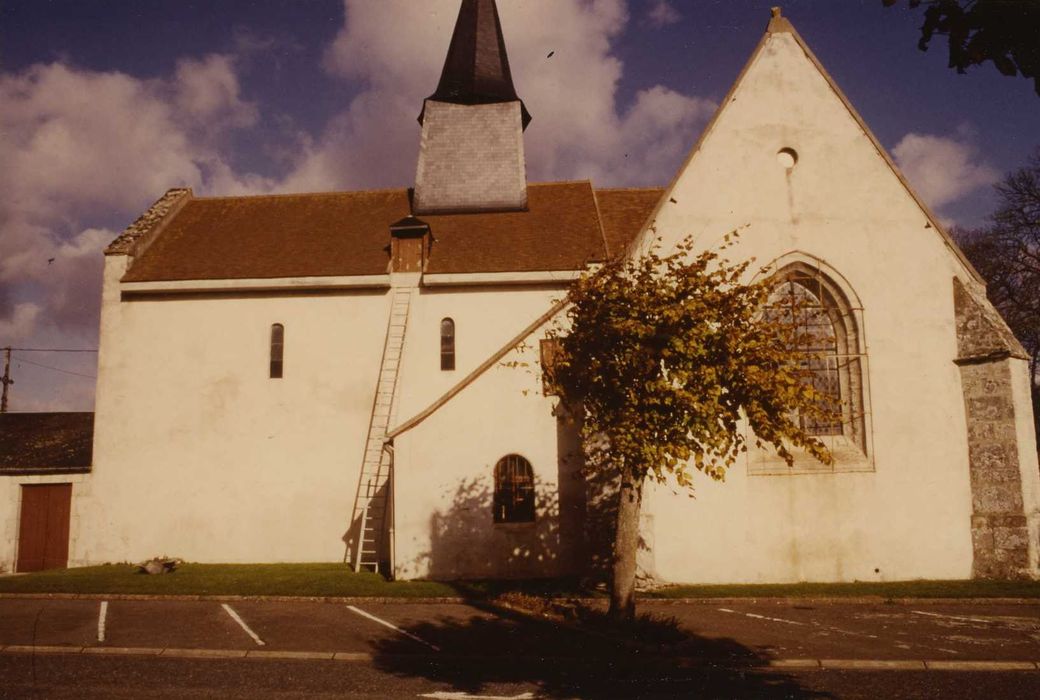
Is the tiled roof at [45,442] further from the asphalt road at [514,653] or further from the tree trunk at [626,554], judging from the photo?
the tree trunk at [626,554]

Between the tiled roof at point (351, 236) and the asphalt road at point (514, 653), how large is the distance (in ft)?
32.9

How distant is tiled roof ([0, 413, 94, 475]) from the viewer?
62.4 ft

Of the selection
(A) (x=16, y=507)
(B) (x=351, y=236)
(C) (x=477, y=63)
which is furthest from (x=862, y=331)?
(A) (x=16, y=507)

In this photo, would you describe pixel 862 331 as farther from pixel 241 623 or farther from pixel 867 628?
pixel 241 623

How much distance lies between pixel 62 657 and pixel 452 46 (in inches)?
887

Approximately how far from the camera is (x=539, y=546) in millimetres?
14812

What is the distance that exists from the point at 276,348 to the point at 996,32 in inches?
727

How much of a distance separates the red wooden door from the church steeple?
43.6 ft

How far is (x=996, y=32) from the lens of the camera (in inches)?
123

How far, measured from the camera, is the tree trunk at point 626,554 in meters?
9.37

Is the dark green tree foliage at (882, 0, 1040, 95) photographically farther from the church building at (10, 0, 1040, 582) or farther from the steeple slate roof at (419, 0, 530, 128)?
the steeple slate roof at (419, 0, 530, 128)

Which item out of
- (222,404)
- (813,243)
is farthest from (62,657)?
(813,243)

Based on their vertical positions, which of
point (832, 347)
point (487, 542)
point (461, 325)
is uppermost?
point (461, 325)

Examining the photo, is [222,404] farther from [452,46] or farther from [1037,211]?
[1037,211]
